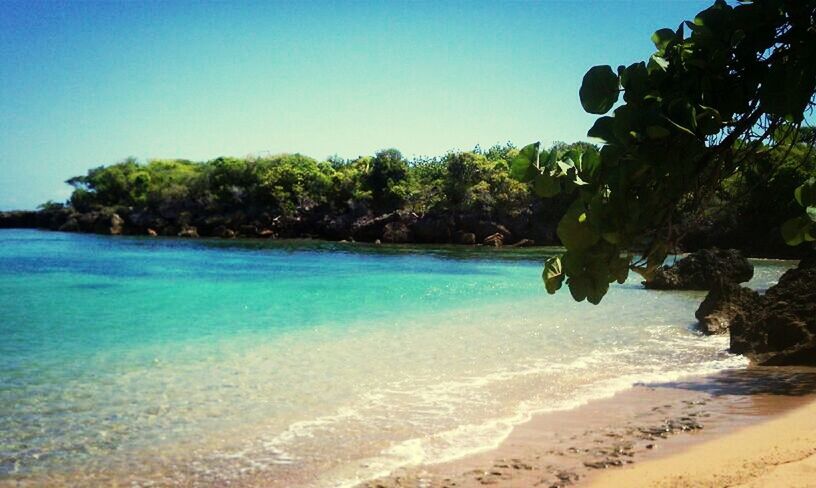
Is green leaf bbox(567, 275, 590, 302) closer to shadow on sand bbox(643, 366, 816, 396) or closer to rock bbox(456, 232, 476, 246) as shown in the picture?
shadow on sand bbox(643, 366, 816, 396)

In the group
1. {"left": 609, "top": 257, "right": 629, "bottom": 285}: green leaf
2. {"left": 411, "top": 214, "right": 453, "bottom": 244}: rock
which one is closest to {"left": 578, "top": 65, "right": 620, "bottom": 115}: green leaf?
{"left": 609, "top": 257, "right": 629, "bottom": 285}: green leaf

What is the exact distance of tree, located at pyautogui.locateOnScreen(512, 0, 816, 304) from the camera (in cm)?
212

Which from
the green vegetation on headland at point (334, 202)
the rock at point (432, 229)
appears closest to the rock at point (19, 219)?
the green vegetation on headland at point (334, 202)

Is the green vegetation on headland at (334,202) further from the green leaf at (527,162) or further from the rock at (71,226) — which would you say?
the green leaf at (527,162)

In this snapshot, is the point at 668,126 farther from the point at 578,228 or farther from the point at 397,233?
the point at 397,233

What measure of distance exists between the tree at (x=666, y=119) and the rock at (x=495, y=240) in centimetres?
5444

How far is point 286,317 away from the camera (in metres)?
17.2

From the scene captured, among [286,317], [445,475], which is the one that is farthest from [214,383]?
[286,317]

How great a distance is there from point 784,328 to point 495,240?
46.1 metres

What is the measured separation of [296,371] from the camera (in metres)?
10.9

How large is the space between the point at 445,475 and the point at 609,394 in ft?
12.2

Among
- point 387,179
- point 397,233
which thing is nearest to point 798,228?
point 397,233

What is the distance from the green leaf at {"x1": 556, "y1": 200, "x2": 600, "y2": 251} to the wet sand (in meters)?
3.97

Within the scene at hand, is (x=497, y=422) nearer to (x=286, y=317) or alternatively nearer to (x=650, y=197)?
(x=650, y=197)
